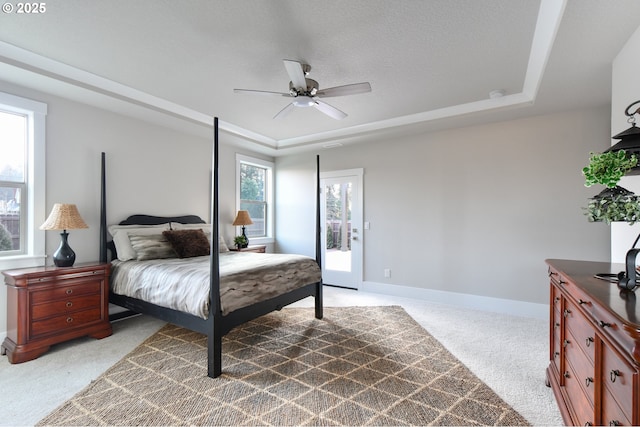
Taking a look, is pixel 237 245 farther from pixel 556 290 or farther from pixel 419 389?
pixel 556 290

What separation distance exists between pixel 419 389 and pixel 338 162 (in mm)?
4011

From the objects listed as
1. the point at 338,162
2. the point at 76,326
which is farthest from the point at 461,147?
the point at 76,326

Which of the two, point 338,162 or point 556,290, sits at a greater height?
point 338,162

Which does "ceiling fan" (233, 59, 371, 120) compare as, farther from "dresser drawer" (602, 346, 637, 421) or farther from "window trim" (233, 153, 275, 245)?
"window trim" (233, 153, 275, 245)

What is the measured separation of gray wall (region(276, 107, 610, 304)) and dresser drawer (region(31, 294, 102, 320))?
148 inches

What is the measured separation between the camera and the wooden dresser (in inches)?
39.3

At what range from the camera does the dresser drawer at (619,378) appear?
99cm

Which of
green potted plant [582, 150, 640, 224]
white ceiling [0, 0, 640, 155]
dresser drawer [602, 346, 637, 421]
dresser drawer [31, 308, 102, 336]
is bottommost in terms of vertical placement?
dresser drawer [31, 308, 102, 336]

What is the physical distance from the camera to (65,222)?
9.69 ft

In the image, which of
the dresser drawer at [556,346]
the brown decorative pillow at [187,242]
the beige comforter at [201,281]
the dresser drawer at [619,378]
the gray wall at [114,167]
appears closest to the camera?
the dresser drawer at [619,378]

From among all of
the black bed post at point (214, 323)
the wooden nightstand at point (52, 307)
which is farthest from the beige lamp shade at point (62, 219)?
the black bed post at point (214, 323)

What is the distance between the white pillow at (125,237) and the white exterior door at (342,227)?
116 inches

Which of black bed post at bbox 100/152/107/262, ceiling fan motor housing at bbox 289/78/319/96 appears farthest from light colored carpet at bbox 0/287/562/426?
ceiling fan motor housing at bbox 289/78/319/96

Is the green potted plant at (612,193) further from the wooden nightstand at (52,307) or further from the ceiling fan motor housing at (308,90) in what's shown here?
the wooden nightstand at (52,307)
